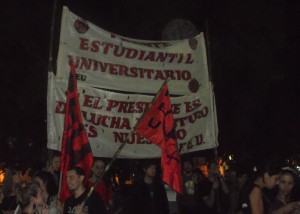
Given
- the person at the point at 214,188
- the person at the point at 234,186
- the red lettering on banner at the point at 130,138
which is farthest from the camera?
the person at the point at 234,186

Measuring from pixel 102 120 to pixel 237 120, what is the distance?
10.5 metres

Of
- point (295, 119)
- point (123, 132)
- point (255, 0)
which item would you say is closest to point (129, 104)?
point (123, 132)

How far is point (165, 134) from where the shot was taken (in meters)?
8.24

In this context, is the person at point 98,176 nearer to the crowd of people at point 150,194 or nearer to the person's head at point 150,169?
the crowd of people at point 150,194

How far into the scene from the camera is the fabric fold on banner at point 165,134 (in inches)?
319

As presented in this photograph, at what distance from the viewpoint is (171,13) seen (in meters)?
18.4

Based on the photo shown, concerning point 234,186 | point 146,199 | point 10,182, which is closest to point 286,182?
point 146,199

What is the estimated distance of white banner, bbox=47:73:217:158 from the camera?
8.96m

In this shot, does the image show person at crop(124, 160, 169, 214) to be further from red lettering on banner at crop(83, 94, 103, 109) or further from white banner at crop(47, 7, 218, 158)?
red lettering on banner at crop(83, 94, 103, 109)

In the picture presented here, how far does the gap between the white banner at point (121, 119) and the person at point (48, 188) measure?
1804 millimetres

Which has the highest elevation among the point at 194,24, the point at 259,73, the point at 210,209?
the point at 194,24

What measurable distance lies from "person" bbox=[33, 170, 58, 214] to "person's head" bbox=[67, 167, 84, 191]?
8.7 inches

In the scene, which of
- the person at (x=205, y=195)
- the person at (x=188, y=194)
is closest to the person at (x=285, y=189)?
Result: the person at (x=205, y=195)

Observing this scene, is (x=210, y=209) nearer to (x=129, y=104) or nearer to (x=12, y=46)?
(x=129, y=104)
